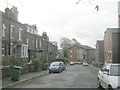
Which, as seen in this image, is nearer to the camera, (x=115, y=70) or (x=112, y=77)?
(x=112, y=77)

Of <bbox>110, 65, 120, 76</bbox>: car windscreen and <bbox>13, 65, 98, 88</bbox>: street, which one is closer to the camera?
<bbox>110, 65, 120, 76</bbox>: car windscreen

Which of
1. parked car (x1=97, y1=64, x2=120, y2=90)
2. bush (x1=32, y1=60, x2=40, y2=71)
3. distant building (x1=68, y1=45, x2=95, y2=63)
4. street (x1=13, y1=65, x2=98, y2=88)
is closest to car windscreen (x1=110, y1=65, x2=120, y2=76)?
parked car (x1=97, y1=64, x2=120, y2=90)

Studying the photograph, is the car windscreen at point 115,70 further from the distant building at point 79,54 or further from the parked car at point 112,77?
the distant building at point 79,54

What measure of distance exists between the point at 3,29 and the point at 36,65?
6826 millimetres

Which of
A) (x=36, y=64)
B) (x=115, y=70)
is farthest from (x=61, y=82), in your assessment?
(x=36, y=64)

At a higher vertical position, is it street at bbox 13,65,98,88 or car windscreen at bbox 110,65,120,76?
car windscreen at bbox 110,65,120,76

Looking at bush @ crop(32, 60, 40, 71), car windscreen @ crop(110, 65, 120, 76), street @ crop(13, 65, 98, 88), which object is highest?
car windscreen @ crop(110, 65, 120, 76)

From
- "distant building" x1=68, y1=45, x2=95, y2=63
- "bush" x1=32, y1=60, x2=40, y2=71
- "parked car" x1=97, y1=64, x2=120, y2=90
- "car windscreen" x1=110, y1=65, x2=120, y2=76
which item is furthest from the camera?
"distant building" x1=68, y1=45, x2=95, y2=63

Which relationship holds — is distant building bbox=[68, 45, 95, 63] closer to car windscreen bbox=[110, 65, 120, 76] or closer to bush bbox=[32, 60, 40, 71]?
bush bbox=[32, 60, 40, 71]

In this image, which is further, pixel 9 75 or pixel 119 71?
pixel 9 75

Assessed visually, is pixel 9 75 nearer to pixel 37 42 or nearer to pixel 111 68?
pixel 111 68

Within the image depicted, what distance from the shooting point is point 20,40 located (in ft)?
160

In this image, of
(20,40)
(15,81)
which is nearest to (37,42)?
(20,40)

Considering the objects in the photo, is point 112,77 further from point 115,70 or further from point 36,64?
point 36,64
